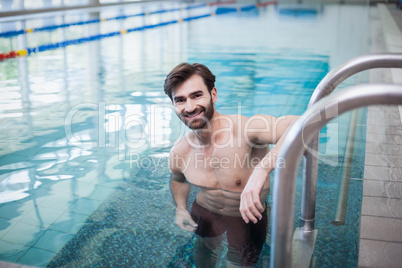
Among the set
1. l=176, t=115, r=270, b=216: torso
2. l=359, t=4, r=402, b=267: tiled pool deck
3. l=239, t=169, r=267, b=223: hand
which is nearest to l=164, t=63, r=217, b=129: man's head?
l=176, t=115, r=270, b=216: torso

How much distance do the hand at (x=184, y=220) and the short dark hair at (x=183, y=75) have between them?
0.70 m

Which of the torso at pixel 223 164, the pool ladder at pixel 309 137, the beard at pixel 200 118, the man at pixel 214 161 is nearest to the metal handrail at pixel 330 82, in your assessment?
the pool ladder at pixel 309 137

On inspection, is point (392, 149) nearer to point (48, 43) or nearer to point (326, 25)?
point (48, 43)

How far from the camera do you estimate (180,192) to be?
2.60 meters

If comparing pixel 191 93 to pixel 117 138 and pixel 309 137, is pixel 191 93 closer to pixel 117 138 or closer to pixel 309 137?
pixel 309 137

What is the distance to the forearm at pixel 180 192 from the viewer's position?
2559 mm

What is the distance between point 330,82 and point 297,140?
66 cm

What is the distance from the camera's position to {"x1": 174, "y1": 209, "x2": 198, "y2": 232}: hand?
248 cm

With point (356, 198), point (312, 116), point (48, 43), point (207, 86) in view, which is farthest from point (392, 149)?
point (48, 43)

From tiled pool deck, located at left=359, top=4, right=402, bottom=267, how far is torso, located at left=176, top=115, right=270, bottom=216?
1.98ft

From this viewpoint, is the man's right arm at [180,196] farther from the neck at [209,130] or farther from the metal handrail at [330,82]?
the metal handrail at [330,82]

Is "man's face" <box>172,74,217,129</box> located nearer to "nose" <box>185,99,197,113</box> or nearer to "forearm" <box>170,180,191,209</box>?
"nose" <box>185,99,197,113</box>

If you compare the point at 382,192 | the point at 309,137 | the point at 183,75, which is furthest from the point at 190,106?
the point at 382,192

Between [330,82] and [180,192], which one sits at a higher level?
[330,82]
